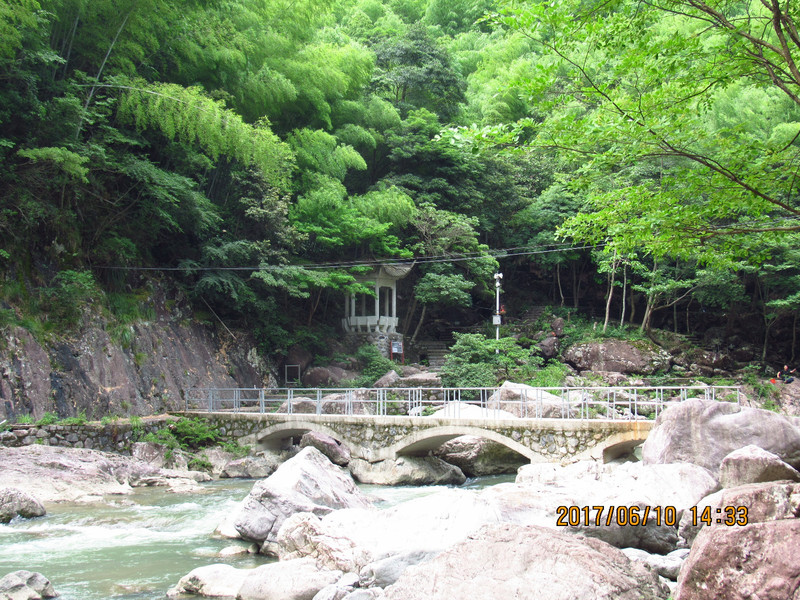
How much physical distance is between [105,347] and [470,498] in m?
11.9

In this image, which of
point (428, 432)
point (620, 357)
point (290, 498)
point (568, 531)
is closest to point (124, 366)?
point (428, 432)

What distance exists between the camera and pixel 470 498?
22.1ft

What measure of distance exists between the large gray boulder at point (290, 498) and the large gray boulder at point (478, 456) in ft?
20.1

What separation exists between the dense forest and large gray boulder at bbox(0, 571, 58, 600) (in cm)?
581

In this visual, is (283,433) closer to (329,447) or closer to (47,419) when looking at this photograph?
(329,447)

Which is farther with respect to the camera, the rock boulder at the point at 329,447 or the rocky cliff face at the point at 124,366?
the rock boulder at the point at 329,447

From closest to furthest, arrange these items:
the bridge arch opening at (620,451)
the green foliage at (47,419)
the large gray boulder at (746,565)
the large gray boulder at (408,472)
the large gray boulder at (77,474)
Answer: the large gray boulder at (746,565) → the large gray boulder at (77,474) → the bridge arch opening at (620,451) → the green foliage at (47,419) → the large gray boulder at (408,472)

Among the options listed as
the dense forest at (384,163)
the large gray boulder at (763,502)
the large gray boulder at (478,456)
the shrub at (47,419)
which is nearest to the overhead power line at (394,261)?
the dense forest at (384,163)

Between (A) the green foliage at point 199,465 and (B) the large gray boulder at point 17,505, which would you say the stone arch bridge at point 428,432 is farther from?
(B) the large gray boulder at point 17,505

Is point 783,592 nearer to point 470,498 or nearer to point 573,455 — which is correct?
point 470,498

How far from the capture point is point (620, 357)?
80.6 feet

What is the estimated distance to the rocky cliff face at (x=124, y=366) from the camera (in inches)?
529

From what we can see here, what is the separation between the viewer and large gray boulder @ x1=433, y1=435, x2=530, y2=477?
1517cm

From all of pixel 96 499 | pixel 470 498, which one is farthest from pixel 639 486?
pixel 96 499
